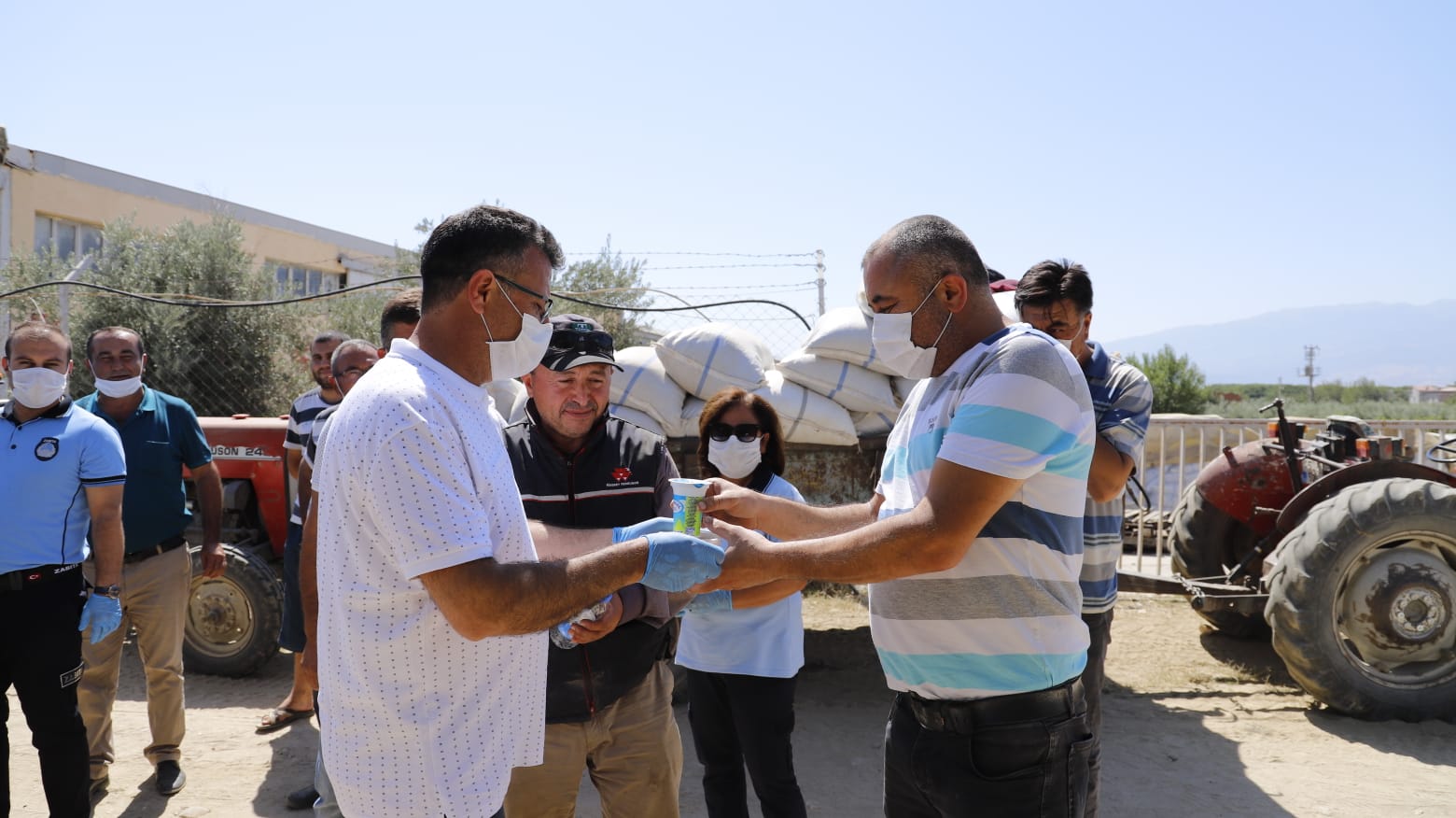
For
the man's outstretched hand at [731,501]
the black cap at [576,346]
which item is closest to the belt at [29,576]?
the black cap at [576,346]

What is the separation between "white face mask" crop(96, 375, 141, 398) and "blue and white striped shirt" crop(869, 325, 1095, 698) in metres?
4.41

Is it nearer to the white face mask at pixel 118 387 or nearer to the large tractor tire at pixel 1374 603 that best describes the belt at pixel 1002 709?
the large tractor tire at pixel 1374 603

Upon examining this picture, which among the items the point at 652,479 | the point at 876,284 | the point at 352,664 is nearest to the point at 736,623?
the point at 652,479

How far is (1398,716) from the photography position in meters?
5.54

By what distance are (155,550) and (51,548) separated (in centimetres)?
111

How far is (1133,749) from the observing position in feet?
17.3

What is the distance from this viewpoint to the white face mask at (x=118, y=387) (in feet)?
15.9

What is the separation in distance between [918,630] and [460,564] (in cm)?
111

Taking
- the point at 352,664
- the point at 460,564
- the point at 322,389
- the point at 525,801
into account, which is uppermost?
the point at 322,389

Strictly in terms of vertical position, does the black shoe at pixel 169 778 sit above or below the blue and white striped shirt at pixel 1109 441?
below

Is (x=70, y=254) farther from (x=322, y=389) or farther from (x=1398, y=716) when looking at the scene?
(x=1398, y=716)

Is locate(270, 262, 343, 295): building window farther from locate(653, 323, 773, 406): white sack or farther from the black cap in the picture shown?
the black cap

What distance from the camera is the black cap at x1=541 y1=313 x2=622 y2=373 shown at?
315 cm

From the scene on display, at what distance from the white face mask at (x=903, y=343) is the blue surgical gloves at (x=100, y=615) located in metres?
3.67
